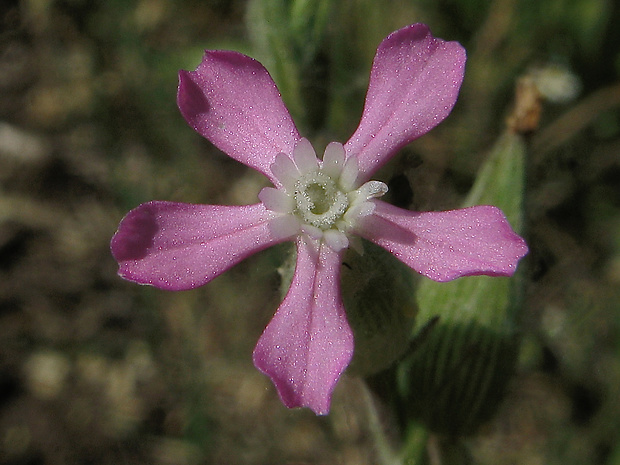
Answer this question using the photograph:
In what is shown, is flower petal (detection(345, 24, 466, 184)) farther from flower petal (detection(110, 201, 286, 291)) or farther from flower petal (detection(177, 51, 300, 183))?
flower petal (detection(110, 201, 286, 291))

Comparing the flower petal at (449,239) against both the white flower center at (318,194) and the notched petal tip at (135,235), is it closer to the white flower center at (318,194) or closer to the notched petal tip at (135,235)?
the white flower center at (318,194)

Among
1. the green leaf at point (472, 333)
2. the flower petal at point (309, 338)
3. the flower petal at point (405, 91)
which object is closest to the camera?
the flower petal at point (309, 338)

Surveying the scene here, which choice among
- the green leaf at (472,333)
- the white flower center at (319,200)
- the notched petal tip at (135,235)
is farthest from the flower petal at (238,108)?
the green leaf at (472,333)

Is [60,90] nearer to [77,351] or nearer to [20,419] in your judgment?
[77,351]

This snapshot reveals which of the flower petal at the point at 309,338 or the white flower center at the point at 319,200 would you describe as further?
the white flower center at the point at 319,200

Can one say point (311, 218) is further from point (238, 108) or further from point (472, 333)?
point (472, 333)

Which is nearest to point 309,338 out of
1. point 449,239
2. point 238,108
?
point 449,239
